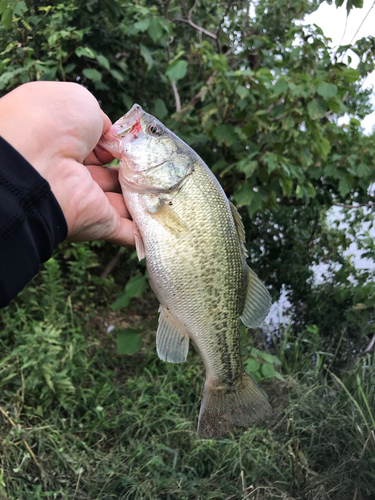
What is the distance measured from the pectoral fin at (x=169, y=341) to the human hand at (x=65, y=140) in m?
0.46

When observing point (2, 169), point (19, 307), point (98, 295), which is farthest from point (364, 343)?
point (2, 169)

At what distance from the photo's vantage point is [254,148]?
3.17m

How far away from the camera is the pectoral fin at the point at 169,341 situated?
157cm

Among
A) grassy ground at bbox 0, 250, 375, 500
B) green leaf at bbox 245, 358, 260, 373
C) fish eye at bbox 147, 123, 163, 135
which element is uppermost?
fish eye at bbox 147, 123, 163, 135

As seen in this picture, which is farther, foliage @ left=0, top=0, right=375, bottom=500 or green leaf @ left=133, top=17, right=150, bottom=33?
green leaf @ left=133, top=17, right=150, bottom=33

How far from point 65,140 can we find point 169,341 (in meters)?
0.90

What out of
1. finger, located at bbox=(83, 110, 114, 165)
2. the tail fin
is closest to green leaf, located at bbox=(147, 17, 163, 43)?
finger, located at bbox=(83, 110, 114, 165)

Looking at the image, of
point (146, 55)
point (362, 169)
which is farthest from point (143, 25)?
point (362, 169)

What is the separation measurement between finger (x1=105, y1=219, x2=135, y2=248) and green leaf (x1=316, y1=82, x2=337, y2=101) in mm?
1790

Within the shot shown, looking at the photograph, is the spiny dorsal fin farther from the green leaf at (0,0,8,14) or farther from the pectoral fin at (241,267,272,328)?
the green leaf at (0,0,8,14)

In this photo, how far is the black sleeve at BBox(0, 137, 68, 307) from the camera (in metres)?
1.10

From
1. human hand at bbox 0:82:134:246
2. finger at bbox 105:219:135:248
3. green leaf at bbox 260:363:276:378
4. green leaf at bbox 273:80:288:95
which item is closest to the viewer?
human hand at bbox 0:82:134:246

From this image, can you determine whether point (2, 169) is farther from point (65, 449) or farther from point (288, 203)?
point (288, 203)

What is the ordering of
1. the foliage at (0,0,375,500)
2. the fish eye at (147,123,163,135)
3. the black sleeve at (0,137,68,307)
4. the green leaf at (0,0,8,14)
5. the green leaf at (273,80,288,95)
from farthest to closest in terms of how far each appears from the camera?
the green leaf at (273,80,288,95) < the foliage at (0,0,375,500) < the green leaf at (0,0,8,14) < the fish eye at (147,123,163,135) < the black sleeve at (0,137,68,307)
